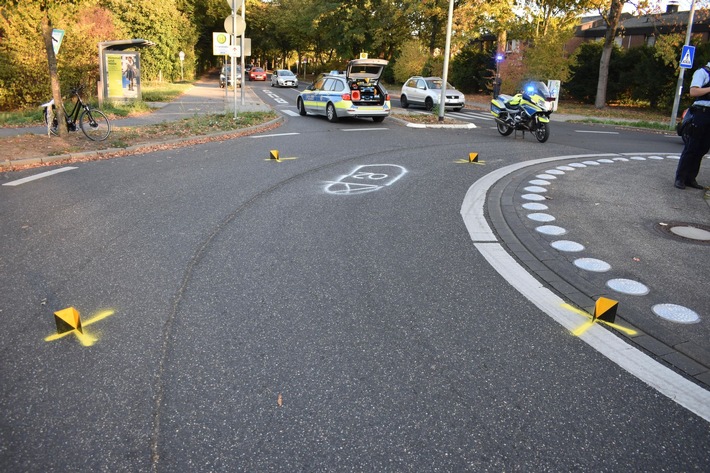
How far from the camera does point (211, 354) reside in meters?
3.43

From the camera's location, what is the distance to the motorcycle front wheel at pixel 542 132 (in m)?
14.8

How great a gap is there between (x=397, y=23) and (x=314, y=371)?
1983 inches

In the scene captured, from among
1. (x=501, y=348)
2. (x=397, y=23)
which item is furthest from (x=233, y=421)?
(x=397, y=23)

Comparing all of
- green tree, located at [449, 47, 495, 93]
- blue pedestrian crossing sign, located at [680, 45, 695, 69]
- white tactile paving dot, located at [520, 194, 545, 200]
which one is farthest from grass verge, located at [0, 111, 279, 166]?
green tree, located at [449, 47, 495, 93]

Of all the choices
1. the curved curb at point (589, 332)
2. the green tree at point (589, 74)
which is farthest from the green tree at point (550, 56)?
the curved curb at point (589, 332)

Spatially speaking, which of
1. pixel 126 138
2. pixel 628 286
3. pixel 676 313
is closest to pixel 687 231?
pixel 628 286

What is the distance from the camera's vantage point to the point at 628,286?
468cm

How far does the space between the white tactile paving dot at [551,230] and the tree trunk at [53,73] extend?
428 inches

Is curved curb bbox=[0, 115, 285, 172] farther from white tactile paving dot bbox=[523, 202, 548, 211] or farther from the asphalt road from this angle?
white tactile paving dot bbox=[523, 202, 548, 211]

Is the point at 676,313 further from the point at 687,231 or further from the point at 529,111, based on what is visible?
the point at 529,111

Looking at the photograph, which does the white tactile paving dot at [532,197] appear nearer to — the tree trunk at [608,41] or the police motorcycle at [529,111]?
the police motorcycle at [529,111]

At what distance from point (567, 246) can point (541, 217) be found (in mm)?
1174

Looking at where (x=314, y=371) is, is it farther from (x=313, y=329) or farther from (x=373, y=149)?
(x=373, y=149)

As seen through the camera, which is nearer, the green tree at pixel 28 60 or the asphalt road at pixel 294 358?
the asphalt road at pixel 294 358
